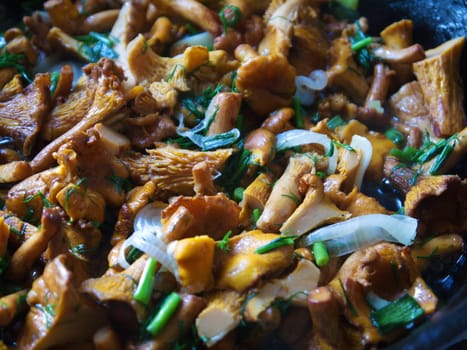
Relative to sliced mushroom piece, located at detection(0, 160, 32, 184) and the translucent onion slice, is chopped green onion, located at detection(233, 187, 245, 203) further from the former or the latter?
sliced mushroom piece, located at detection(0, 160, 32, 184)

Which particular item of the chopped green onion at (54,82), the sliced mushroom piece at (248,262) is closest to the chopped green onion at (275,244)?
the sliced mushroom piece at (248,262)

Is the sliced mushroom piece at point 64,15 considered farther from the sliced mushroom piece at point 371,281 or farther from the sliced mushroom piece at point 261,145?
the sliced mushroom piece at point 371,281

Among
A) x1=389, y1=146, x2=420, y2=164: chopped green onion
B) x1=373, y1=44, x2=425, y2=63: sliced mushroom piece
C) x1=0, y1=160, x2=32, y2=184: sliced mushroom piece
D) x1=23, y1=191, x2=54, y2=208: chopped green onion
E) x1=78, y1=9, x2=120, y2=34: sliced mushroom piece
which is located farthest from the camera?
x1=78, y1=9, x2=120, y2=34: sliced mushroom piece

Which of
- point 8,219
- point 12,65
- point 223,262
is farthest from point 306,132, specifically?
point 12,65

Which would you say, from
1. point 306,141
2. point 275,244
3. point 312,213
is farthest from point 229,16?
point 275,244

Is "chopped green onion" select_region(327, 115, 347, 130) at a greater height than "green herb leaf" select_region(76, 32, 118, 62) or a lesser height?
lesser

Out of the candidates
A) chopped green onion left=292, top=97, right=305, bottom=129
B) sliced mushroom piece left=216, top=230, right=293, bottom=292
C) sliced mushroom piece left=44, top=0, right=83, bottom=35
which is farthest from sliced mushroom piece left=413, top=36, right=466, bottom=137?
sliced mushroom piece left=44, top=0, right=83, bottom=35

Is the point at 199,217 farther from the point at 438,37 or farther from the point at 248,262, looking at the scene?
the point at 438,37
